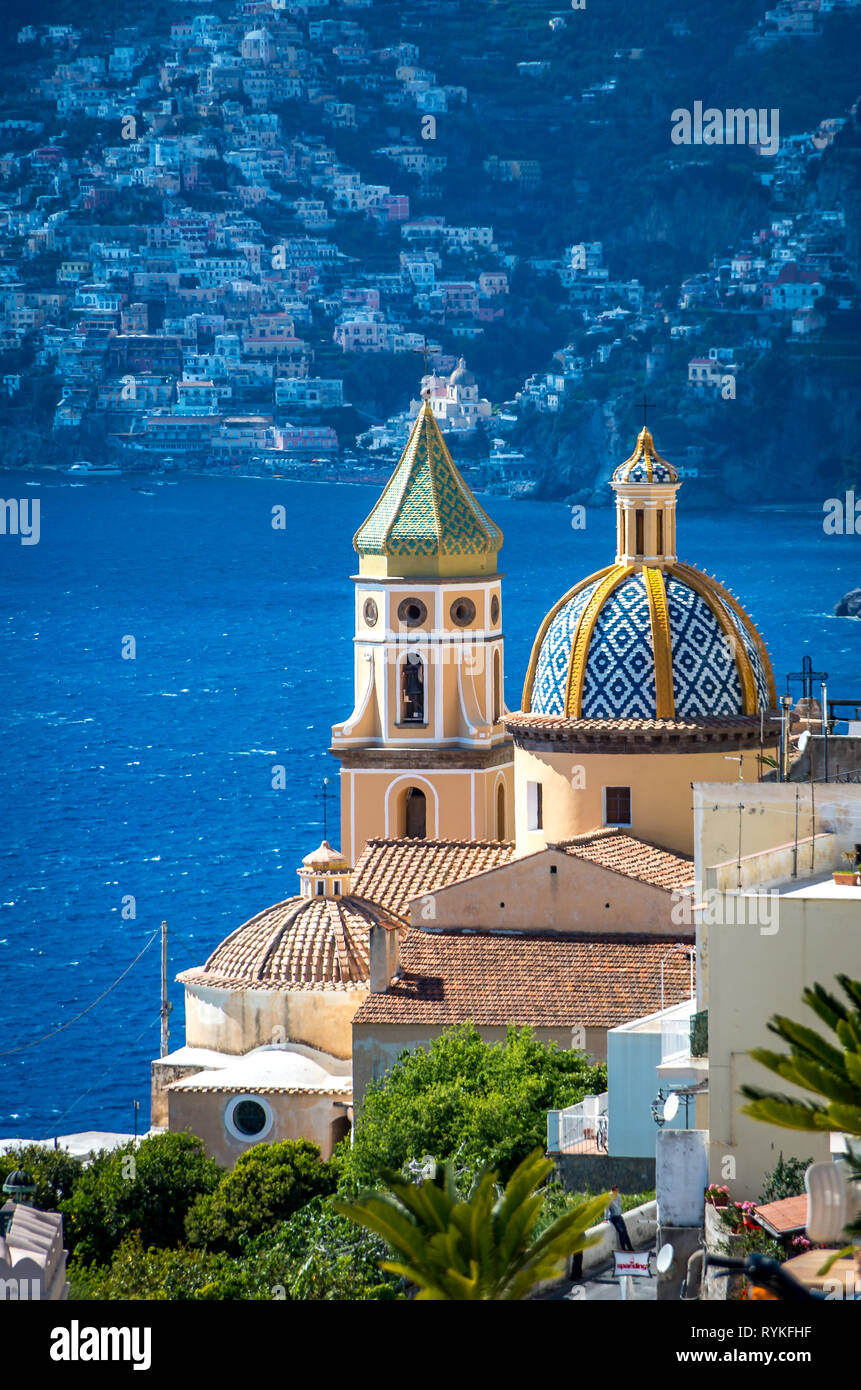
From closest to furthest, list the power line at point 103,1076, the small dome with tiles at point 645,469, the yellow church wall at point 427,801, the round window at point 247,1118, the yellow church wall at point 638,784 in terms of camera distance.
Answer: the round window at point 247,1118 → the yellow church wall at point 638,784 → the small dome with tiles at point 645,469 → the yellow church wall at point 427,801 → the power line at point 103,1076

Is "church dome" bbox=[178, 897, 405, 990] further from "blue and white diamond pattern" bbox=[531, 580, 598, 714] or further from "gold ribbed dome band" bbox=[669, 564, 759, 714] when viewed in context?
"gold ribbed dome band" bbox=[669, 564, 759, 714]

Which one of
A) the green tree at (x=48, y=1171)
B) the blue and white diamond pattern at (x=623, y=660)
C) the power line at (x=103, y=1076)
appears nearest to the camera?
the green tree at (x=48, y=1171)

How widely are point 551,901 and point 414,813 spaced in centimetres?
1222

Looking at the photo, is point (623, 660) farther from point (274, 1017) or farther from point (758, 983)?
point (758, 983)

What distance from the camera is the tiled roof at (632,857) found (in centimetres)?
3941

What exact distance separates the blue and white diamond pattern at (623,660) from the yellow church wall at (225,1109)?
21.8ft

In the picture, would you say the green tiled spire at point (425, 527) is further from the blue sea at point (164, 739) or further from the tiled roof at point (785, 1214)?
the tiled roof at point (785, 1214)

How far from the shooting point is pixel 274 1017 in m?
42.1

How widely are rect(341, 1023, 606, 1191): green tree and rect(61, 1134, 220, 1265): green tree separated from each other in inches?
107

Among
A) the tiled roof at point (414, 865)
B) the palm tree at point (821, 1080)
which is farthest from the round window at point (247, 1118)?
the palm tree at point (821, 1080)

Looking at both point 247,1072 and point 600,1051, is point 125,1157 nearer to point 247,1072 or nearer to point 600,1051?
point 247,1072

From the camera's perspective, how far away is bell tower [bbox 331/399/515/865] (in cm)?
5097

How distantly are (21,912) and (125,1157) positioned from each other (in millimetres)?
58934
